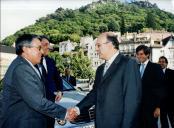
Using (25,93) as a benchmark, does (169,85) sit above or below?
below

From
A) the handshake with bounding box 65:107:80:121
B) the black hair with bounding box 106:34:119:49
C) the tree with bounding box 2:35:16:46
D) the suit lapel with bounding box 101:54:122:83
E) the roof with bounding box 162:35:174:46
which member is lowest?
the roof with bounding box 162:35:174:46

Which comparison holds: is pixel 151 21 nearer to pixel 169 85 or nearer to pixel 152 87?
pixel 169 85

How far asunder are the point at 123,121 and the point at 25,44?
142 cm

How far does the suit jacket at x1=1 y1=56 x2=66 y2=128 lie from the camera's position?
16.6ft

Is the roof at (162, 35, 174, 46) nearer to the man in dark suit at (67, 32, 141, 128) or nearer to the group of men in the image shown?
the group of men

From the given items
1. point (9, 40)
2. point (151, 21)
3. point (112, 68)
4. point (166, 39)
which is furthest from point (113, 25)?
point (112, 68)

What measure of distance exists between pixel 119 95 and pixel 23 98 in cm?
110

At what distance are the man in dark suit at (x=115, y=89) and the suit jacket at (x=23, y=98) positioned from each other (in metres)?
0.60

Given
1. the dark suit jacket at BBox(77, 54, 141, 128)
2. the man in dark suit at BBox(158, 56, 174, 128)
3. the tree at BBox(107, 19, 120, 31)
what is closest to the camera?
the dark suit jacket at BBox(77, 54, 141, 128)

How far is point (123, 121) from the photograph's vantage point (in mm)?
5242

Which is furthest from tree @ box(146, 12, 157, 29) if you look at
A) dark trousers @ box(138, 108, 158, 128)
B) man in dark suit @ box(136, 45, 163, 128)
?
dark trousers @ box(138, 108, 158, 128)

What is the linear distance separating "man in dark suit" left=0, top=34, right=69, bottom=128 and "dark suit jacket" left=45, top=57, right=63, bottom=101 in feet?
7.38

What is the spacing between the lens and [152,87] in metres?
7.79

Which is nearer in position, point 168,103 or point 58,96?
point 58,96
